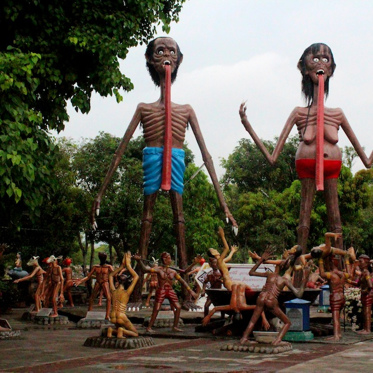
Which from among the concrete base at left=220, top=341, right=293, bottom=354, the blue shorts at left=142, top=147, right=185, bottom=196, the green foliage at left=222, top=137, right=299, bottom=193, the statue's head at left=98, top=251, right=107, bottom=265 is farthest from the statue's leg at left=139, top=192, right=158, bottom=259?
the green foliage at left=222, top=137, right=299, bottom=193

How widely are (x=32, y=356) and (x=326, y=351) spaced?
4.48 m

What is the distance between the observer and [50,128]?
1166 cm

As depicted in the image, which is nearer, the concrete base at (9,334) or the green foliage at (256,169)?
the concrete base at (9,334)

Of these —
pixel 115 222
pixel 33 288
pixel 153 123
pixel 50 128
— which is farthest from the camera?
pixel 115 222

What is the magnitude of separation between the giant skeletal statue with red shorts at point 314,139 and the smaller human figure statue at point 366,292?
64.5 inches

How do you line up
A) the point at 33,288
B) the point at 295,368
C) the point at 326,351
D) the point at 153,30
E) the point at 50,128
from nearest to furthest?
the point at 295,368 < the point at 326,351 < the point at 50,128 < the point at 153,30 < the point at 33,288

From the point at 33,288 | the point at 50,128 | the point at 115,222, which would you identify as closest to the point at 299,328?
the point at 50,128

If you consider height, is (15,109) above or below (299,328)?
above

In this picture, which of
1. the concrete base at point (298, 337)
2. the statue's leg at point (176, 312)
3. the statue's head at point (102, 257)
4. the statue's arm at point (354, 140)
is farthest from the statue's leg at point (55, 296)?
the statue's arm at point (354, 140)

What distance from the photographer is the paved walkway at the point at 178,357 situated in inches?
336

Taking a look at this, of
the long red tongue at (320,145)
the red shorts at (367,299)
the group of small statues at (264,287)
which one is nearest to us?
the group of small statues at (264,287)

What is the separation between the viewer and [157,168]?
49.5 ft

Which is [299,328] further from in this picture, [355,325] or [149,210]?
[149,210]

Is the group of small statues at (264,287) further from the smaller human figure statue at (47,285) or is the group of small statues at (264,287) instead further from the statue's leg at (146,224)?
the smaller human figure statue at (47,285)
